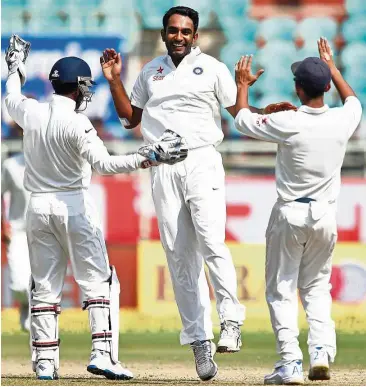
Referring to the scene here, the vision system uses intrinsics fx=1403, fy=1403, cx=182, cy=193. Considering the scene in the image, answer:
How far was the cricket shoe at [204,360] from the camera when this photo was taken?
733 centimetres

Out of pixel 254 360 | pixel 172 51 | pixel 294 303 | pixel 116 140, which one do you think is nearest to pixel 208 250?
pixel 294 303

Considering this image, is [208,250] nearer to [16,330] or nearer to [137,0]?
[16,330]

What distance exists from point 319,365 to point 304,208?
0.78m

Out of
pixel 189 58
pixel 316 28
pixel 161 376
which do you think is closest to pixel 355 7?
pixel 316 28

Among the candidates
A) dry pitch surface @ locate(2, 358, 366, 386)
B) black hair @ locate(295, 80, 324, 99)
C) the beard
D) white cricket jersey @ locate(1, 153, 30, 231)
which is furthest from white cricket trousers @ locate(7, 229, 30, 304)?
black hair @ locate(295, 80, 324, 99)

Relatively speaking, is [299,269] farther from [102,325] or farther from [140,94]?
[140,94]

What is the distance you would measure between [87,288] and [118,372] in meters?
0.48

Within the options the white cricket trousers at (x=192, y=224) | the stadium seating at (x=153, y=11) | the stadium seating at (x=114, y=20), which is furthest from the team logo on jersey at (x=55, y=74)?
the stadium seating at (x=153, y=11)

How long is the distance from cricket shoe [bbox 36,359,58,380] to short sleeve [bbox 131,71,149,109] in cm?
149

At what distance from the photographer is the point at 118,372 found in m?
7.46

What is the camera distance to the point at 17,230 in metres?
10.6

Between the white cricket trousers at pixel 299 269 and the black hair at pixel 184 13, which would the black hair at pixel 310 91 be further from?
the black hair at pixel 184 13

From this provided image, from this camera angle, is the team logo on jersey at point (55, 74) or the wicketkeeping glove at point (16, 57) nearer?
the team logo on jersey at point (55, 74)

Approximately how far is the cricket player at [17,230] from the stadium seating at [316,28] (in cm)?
508
